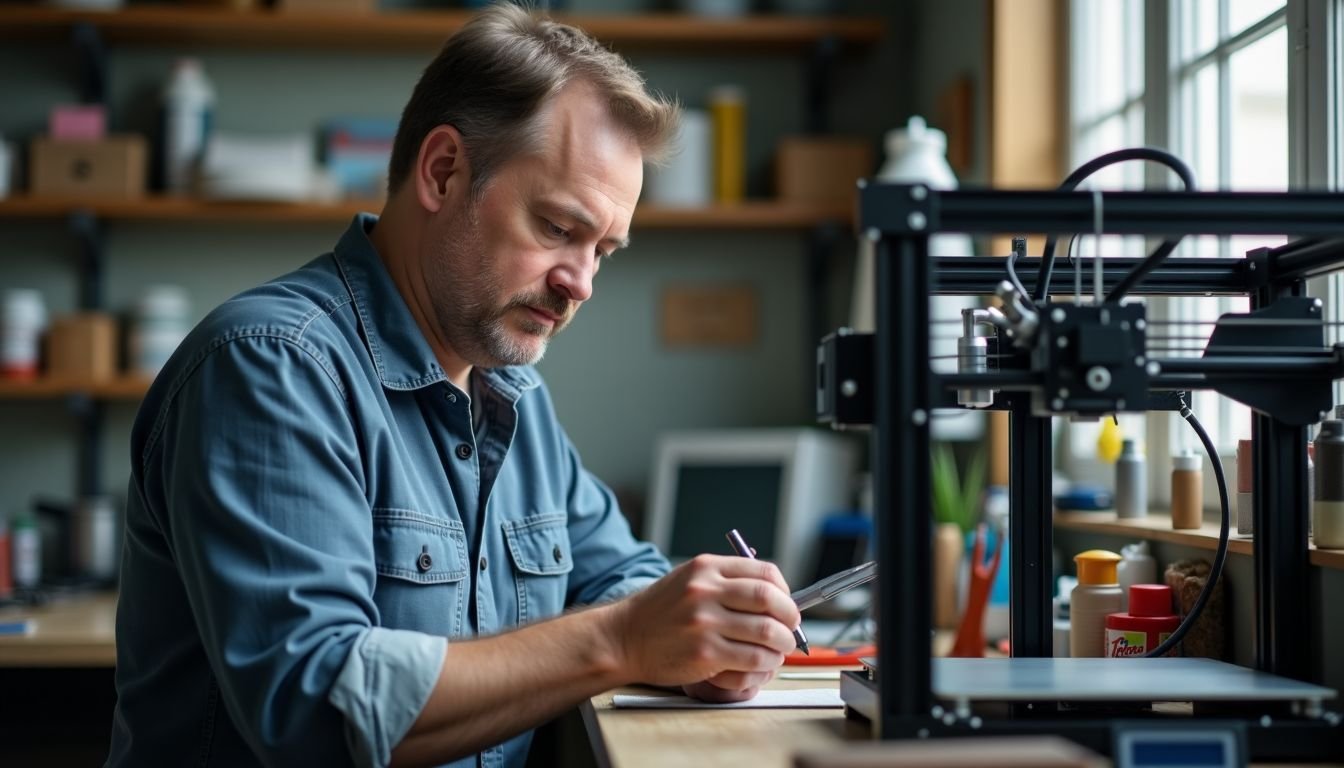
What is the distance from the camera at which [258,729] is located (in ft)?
3.35

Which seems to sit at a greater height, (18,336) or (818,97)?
(818,97)

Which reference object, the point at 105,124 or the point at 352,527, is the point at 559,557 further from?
the point at 105,124

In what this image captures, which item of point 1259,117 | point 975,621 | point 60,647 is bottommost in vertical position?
point 60,647

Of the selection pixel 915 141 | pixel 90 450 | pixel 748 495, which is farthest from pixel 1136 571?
pixel 90 450

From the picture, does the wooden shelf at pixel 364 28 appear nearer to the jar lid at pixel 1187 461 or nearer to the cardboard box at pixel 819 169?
the cardboard box at pixel 819 169

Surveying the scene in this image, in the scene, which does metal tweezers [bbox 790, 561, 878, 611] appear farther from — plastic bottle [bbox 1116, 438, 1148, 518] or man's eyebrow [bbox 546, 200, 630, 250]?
plastic bottle [bbox 1116, 438, 1148, 518]

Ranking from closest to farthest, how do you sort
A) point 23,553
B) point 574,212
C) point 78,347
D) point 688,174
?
point 574,212 < point 23,553 < point 78,347 < point 688,174

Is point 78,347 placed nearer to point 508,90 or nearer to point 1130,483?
point 508,90

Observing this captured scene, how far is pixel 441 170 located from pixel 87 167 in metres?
1.88

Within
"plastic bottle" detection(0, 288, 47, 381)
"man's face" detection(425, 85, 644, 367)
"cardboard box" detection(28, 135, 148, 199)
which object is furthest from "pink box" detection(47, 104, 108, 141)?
"man's face" detection(425, 85, 644, 367)

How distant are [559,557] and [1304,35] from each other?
3.46 ft

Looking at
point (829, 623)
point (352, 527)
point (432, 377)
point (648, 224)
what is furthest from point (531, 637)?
point (648, 224)

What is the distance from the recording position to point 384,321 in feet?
4.46

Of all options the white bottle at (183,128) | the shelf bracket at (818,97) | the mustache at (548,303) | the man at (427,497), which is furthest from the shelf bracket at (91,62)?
the mustache at (548,303)
